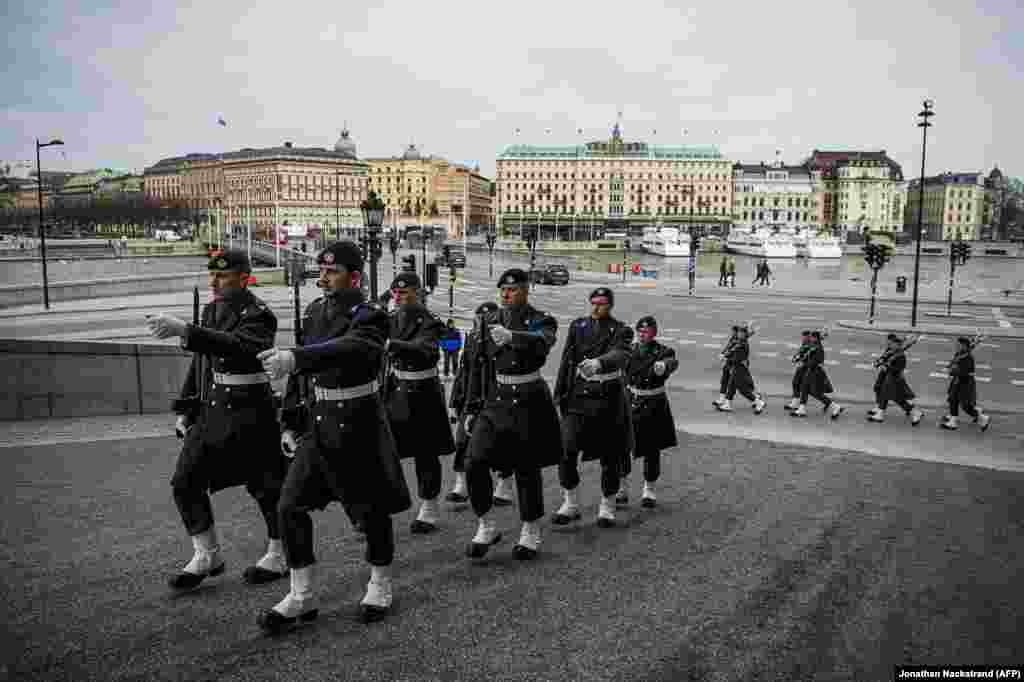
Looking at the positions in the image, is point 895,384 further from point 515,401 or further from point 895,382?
point 515,401

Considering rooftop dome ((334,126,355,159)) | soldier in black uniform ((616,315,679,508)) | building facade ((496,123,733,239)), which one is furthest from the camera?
building facade ((496,123,733,239))

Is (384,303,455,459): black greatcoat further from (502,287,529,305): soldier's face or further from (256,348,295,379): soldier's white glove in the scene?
(256,348,295,379): soldier's white glove

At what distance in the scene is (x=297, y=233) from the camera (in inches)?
3893

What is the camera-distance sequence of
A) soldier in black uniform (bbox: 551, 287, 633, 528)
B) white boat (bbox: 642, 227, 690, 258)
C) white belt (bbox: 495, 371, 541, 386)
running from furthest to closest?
white boat (bbox: 642, 227, 690, 258) → soldier in black uniform (bbox: 551, 287, 633, 528) → white belt (bbox: 495, 371, 541, 386)

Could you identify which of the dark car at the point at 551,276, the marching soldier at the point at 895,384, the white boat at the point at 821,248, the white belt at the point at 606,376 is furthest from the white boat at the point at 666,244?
the white belt at the point at 606,376

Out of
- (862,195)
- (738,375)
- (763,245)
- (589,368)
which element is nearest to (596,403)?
(589,368)

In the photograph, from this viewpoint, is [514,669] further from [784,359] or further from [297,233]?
[297,233]

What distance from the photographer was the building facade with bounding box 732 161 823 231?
187 m

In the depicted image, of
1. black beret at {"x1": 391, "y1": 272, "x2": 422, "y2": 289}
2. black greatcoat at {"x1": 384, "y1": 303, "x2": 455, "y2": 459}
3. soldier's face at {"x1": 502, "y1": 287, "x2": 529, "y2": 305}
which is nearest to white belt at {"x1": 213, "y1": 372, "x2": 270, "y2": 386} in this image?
black greatcoat at {"x1": 384, "y1": 303, "x2": 455, "y2": 459}

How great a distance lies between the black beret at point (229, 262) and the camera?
18.2 feet

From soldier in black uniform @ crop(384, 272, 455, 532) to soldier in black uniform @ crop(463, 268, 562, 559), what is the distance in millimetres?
603

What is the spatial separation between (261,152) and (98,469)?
13724 centimetres

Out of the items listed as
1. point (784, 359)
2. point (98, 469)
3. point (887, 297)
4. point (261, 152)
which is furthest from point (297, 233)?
point (98, 469)

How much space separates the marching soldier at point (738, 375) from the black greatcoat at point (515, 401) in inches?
320
